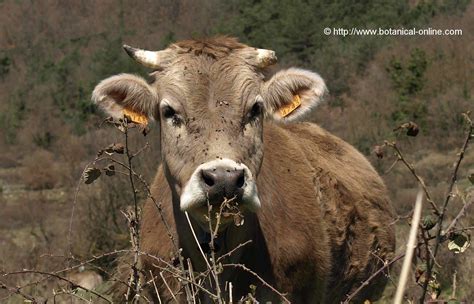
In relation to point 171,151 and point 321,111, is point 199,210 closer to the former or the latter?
point 171,151

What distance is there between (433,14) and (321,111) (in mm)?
19102

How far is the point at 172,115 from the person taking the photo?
A: 568 cm

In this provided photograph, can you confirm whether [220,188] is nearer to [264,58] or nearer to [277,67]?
[264,58]

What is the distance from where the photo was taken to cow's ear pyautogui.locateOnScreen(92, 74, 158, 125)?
6008mm

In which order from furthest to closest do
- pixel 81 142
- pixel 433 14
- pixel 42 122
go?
pixel 42 122 < pixel 433 14 < pixel 81 142

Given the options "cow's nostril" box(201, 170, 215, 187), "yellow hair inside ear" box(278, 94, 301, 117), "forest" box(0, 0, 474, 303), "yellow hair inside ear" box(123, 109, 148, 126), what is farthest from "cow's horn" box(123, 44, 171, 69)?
"forest" box(0, 0, 474, 303)

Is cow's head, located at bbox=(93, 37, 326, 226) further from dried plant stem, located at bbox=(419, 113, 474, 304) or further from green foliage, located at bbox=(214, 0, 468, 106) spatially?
green foliage, located at bbox=(214, 0, 468, 106)

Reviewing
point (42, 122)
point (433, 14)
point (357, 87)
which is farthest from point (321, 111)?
point (42, 122)

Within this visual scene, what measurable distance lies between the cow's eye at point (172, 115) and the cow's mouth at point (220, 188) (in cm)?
69

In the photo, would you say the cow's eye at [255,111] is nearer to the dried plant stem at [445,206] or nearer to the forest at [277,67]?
the forest at [277,67]

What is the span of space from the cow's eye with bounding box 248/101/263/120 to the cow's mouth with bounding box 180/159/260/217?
0.83m

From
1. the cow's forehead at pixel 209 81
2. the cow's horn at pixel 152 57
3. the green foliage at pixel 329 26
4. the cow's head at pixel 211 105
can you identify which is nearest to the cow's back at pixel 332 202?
the cow's head at pixel 211 105

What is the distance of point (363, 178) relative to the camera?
8.30m

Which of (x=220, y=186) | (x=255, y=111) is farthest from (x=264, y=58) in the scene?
(x=220, y=186)
